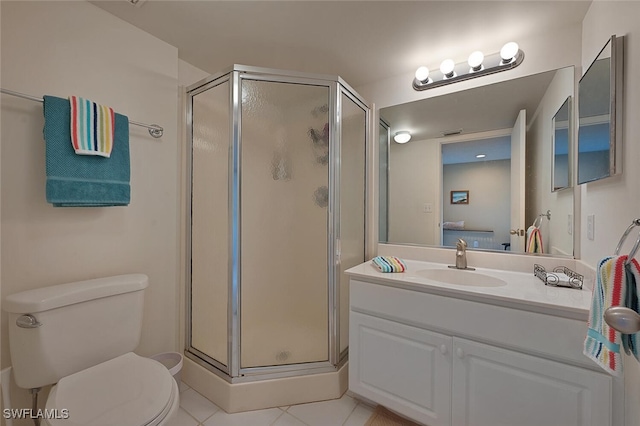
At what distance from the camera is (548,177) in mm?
1447

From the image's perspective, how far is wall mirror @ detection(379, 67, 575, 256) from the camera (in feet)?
4.79

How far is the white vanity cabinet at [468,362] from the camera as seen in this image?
0.96 m

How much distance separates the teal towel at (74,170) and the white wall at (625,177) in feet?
6.92

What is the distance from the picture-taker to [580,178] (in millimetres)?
1279

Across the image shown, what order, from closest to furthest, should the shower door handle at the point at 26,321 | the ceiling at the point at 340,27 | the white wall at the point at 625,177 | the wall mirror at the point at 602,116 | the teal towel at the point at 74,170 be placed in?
the white wall at the point at 625,177 < the wall mirror at the point at 602,116 < the shower door handle at the point at 26,321 < the teal towel at the point at 74,170 < the ceiling at the point at 340,27

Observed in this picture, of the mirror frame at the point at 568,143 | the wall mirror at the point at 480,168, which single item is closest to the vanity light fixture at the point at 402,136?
the wall mirror at the point at 480,168

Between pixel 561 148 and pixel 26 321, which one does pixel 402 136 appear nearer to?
pixel 561 148

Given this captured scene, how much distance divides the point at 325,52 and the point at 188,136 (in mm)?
1074

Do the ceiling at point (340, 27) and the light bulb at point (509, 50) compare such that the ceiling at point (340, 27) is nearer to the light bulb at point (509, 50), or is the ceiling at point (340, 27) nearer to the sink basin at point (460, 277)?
the light bulb at point (509, 50)

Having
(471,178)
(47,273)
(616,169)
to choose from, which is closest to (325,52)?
(471,178)

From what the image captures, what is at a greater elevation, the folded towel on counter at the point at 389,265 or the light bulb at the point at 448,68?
the light bulb at the point at 448,68

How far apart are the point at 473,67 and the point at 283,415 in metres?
2.31

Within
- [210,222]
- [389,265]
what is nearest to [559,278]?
[389,265]

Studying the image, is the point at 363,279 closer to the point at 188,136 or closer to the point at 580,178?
the point at 580,178
